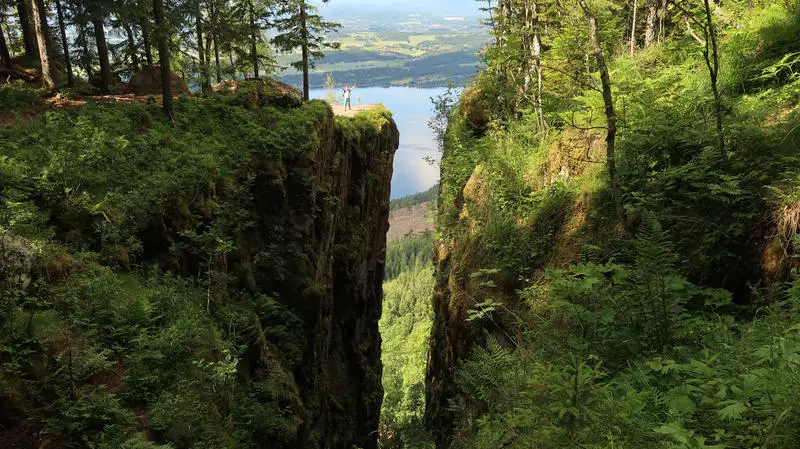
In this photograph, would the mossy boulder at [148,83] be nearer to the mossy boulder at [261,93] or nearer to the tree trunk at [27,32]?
the mossy boulder at [261,93]

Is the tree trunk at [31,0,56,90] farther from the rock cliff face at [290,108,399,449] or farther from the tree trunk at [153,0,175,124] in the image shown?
the rock cliff face at [290,108,399,449]

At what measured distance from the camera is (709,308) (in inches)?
219

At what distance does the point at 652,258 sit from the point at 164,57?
560 inches

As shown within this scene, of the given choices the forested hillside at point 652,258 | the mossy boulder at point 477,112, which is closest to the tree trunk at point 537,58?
the forested hillside at point 652,258

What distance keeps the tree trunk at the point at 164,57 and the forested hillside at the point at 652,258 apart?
9.66 m

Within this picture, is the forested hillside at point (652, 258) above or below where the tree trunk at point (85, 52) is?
below

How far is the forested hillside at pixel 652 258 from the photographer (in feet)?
11.6

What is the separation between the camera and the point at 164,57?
44.1 ft

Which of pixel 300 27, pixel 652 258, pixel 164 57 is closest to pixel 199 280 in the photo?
pixel 652 258

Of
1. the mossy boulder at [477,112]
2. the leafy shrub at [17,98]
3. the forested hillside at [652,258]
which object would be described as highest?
the leafy shrub at [17,98]

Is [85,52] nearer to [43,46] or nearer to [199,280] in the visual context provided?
[43,46]

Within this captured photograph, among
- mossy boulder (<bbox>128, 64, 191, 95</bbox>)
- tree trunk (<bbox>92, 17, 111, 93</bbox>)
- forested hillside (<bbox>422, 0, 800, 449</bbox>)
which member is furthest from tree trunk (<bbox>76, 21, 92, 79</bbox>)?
forested hillside (<bbox>422, 0, 800, 449</bbox>)

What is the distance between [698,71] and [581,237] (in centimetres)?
404

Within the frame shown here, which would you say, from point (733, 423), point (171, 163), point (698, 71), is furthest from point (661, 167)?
point (171, 163)
